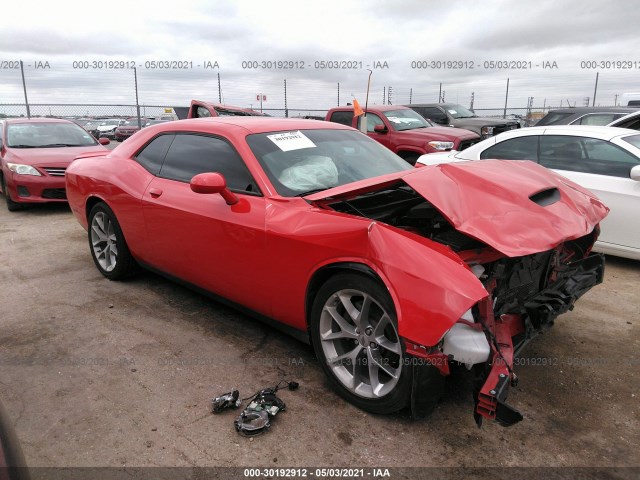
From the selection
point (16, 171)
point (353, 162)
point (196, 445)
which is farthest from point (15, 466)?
point (16, 171)

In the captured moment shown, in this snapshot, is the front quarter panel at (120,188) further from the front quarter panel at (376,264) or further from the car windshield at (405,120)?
the car windshield at (405,120)

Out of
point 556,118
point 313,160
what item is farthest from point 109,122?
point 313,160

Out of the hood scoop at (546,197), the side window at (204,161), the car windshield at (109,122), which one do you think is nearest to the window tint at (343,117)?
the side window at (204,161)

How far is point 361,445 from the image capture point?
2.27 meters

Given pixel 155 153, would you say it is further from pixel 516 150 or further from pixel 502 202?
pixel 516 150

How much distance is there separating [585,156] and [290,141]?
3440 millimetres

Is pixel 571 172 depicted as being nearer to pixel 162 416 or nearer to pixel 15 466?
pixel 162 416

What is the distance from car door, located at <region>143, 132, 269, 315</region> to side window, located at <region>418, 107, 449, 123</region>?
10.3m

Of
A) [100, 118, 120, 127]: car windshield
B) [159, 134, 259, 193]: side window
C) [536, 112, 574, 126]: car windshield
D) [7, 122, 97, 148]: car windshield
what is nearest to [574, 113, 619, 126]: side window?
[536, 112, 574, 126]: car windshield

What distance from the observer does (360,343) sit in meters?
2.51

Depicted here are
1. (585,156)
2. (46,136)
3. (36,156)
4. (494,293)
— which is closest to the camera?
(494,293)

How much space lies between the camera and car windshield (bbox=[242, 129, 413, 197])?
10.0 feet

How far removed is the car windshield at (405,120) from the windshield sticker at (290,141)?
619cm

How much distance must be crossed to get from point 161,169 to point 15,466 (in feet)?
9.29
